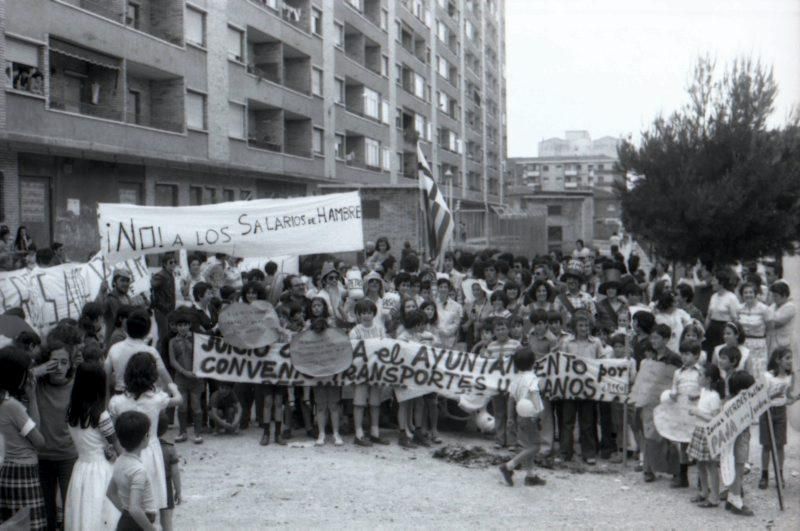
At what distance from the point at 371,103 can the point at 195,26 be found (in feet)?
62.4

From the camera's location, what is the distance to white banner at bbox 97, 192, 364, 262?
1045 centimetres

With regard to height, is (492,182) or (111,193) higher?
(492,182)

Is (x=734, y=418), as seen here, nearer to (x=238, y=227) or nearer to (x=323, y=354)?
(x=323, y=354)

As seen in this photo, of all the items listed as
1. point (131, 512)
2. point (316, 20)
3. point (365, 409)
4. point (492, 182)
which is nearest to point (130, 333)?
point (131, 512)

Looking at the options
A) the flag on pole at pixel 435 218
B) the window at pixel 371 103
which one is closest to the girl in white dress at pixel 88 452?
the flag on pole at pixel 435 218

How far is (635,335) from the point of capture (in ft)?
31.3

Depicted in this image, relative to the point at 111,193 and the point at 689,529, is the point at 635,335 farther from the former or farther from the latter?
the point at 111,193

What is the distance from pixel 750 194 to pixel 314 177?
2153 cm

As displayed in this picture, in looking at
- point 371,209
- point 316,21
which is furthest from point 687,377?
point 316,21

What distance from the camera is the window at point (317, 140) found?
127 ft

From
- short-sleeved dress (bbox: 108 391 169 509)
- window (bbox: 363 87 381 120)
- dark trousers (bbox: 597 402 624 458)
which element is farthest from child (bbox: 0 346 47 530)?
window (bbox: 363 87 381 120)

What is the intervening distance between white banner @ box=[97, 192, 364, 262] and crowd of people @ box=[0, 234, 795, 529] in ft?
1.48

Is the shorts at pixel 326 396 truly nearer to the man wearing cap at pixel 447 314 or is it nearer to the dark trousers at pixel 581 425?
the man wearing cap at pixel 447 314

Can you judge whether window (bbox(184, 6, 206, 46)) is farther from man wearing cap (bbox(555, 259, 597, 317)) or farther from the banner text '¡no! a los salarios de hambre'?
the banner text '¡no! a los salarios de hambre'
